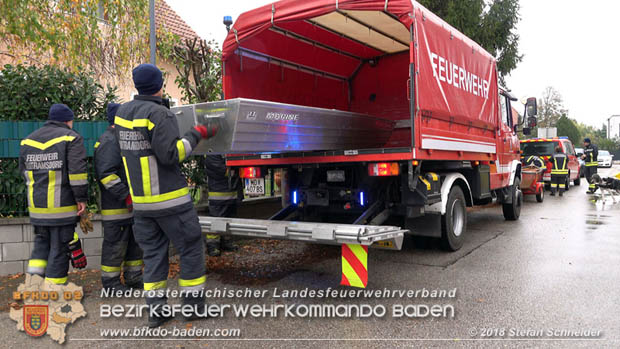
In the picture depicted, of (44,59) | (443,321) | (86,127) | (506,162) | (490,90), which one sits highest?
(44,59)

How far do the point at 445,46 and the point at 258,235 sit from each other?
3.25 meters

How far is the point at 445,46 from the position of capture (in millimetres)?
5320

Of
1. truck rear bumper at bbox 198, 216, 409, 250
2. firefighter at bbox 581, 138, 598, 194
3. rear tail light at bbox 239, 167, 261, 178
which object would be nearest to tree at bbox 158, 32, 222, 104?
rear tail light at bbox 239, 167, 261, 178

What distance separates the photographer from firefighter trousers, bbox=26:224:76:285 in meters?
3.94

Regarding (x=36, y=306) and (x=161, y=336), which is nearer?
(x=161, y=336)

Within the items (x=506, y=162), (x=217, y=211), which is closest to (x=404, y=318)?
(x=217, y=211)

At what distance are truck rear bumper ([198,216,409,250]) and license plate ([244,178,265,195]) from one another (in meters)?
1.15

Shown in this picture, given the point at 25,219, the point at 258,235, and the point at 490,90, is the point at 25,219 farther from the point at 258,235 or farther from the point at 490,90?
the point at 490,90

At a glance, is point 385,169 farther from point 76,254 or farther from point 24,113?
point 24,113

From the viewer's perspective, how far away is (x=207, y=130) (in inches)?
145

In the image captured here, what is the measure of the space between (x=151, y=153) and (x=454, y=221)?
13.1 feet

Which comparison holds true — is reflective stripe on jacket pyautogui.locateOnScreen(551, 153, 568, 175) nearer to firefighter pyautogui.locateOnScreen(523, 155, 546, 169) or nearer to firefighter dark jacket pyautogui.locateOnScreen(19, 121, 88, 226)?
firefighter pyautogui.locateOnScreen(523, 155, 546, 169)

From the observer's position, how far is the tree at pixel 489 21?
1334 cm

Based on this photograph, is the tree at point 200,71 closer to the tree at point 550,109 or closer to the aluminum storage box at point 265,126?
the aluminum storage box at point 265,126
